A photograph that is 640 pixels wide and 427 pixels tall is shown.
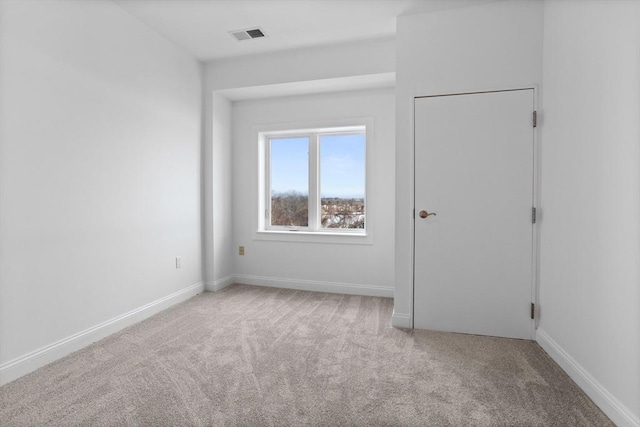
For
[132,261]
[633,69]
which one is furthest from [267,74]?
[633,69]

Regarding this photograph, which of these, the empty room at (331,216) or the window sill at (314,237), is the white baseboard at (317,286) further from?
the window sill at (314,237)

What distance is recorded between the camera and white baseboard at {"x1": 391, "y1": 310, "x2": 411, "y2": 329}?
9.33 ft

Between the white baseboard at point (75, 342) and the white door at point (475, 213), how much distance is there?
7.69 feet

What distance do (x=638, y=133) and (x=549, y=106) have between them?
39.3 inches

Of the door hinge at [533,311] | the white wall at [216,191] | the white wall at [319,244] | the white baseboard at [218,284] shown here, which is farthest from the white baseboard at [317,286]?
the door hinge at [533,311]

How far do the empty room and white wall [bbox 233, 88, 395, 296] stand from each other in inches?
1.1

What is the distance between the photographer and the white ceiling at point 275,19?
270 centimetres

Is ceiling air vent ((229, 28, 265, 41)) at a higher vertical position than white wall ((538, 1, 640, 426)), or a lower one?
higher

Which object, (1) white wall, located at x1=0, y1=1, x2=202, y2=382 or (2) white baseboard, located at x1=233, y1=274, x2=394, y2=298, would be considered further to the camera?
(2) white baseboard, located at x1=233, y1=274, x2=394, y2=298

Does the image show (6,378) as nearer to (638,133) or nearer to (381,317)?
(381,317)

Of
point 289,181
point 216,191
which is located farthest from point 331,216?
point 216,191

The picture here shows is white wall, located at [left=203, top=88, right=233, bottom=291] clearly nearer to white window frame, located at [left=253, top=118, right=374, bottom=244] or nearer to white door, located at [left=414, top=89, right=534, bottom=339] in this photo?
white window frame, located at [left=253, top=118, right=374, bottom=244]

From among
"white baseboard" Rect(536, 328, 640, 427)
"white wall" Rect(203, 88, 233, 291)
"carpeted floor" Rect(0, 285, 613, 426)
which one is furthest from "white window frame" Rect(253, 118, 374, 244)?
"white baseboard" Rect(536, 328, 640, 427)

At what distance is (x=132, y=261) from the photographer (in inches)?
115
